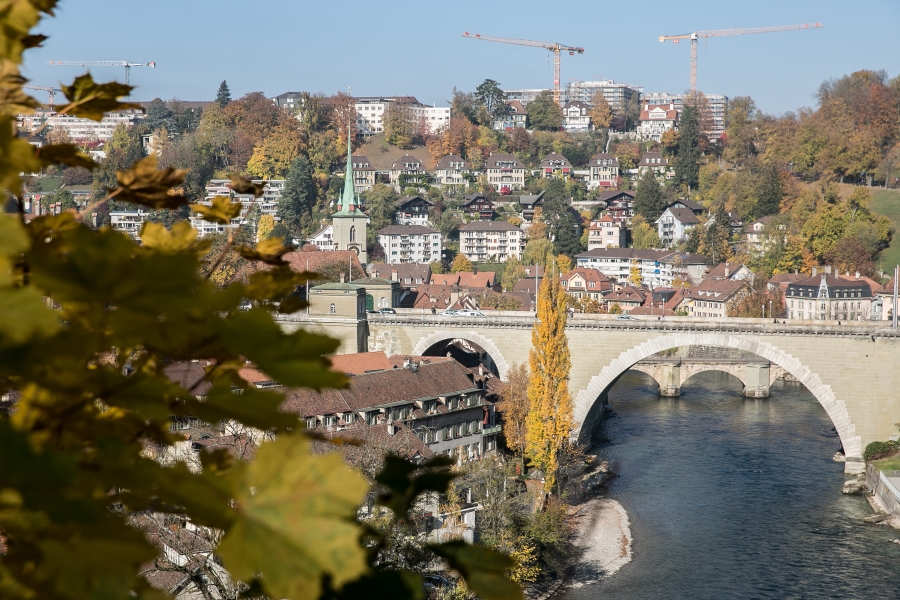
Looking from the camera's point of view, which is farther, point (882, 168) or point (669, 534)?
point (882, 168)

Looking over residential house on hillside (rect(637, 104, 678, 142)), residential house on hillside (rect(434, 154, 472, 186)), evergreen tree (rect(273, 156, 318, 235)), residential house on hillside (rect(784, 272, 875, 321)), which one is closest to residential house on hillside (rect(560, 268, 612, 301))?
residential house on hillside (rect(784, 272, 875, 321))

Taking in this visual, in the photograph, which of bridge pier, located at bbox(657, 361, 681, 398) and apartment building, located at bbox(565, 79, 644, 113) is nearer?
bridge pier, located at bbox(657, 361, 681, 398)

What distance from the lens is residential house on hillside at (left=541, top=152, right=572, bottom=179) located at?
248ft

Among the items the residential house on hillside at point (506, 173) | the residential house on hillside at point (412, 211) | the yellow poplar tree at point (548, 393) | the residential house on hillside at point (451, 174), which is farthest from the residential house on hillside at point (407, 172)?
the yellow poplar tree at point (548, 393)

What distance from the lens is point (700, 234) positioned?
59.3 m

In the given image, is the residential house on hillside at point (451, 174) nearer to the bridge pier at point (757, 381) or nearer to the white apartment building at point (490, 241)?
the white apartment building at point (490, 241)

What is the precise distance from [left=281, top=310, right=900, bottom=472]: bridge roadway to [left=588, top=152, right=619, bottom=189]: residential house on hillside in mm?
45190

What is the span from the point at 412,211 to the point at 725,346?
1584 inches

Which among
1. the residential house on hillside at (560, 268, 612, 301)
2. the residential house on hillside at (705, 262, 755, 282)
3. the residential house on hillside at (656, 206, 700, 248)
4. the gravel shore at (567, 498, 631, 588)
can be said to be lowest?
the gravel shore at (567, 498, 631, 588)

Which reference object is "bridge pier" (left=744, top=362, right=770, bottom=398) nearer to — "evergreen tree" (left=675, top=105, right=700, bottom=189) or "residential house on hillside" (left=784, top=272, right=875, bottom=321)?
"residential house on hillside" (left=784, top=272, right=875, bottom=321)

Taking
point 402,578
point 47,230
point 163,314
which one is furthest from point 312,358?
point 47,230

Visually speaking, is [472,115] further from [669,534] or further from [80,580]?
[80,580]

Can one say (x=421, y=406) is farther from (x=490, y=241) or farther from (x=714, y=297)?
(x=490, y=241)

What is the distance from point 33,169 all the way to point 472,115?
285 feet
